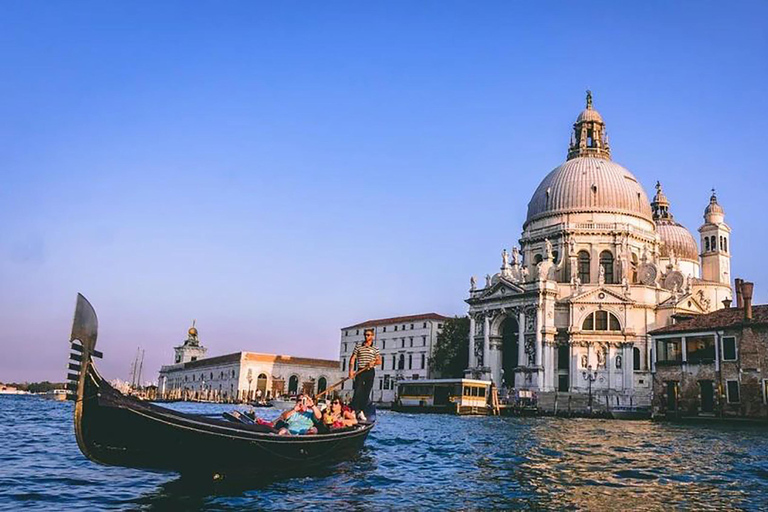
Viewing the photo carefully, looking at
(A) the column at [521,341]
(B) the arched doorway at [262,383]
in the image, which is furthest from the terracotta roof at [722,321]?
(B) the arched doorway at [262,383]

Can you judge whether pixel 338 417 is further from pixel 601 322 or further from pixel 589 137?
pixel 589 137

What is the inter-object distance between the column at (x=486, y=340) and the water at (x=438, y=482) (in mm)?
37670

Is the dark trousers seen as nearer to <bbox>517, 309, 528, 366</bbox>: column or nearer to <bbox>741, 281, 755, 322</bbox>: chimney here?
<bbox>741, 281, 755, 322</bbox>: chimney

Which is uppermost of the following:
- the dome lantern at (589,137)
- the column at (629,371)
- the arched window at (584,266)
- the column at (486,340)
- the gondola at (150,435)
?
the dome lantern at (589,137)

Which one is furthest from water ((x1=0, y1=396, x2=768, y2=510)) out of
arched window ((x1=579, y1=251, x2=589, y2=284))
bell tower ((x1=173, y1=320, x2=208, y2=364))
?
bell tower ((x1=173, y1=320, x2=208, y2=364))

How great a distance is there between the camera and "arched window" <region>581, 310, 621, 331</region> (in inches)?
2101

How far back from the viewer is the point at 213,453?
10562 mm

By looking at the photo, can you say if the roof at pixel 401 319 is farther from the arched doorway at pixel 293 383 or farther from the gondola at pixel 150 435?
the gondola at pixel 150 435

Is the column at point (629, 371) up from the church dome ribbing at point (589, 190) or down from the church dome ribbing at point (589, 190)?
down

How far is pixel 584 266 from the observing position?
193ft

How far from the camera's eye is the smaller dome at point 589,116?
67694 millimetres

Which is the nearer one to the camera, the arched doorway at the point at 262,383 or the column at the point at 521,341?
the column at the point at 521,341

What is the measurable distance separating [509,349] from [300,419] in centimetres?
4660

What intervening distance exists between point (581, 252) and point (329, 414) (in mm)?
48272
